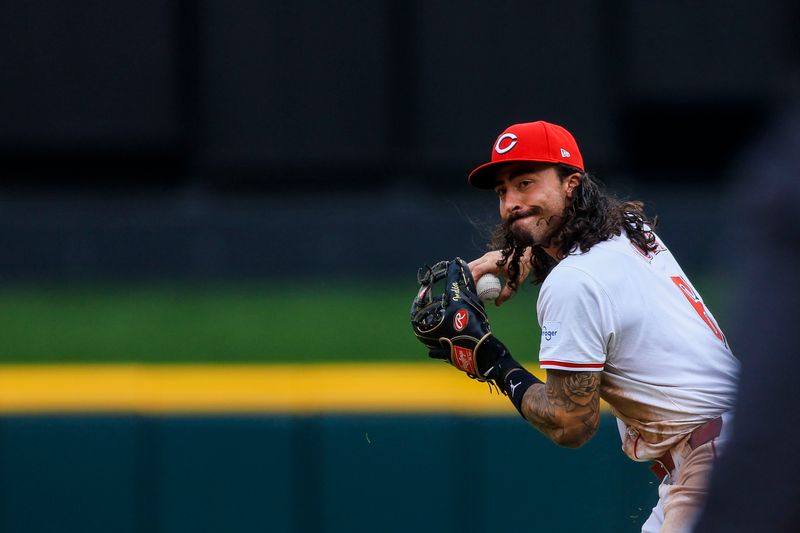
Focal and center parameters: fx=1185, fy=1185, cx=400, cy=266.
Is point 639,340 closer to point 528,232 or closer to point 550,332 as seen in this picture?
point 550,332

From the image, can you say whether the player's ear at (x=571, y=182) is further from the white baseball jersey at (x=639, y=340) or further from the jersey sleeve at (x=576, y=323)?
the jersey sleeve at (x=576, y=323)

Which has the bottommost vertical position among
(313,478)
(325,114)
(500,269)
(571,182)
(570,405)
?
(313,478)

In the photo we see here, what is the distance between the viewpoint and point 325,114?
639 centimetres

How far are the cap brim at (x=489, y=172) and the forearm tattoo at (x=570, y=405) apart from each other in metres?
0.48

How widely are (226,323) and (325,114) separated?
124 cm

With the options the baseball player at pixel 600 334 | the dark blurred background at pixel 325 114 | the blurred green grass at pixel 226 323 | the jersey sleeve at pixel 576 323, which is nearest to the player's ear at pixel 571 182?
the baseball player at pixel 600 334

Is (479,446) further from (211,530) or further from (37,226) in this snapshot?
(37,226)

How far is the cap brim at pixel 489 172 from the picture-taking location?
262 cm

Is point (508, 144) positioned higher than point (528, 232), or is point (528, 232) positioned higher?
point (508, 144)

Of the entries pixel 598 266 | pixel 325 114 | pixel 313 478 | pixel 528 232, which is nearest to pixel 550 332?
pixel 598 266

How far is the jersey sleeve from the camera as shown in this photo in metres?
2.43

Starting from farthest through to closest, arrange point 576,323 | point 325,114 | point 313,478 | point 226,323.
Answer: point 325,114
point 226,323
point 313,478
point 576,323

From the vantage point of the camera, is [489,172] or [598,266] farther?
[489,172]

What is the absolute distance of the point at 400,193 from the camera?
6422 mm
